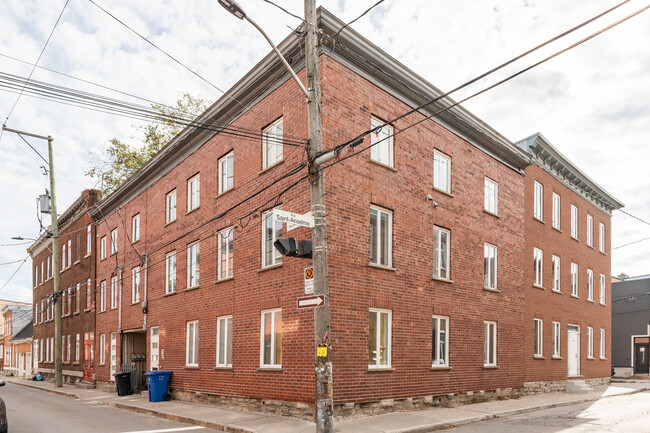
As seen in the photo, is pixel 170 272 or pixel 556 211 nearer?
pixel 170 272

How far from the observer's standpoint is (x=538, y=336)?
73.4 feet

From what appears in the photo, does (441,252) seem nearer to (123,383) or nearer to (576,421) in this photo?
(576,421)

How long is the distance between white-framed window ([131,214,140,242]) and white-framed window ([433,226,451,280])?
14011 millimetres

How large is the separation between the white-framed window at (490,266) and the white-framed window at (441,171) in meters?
3.00

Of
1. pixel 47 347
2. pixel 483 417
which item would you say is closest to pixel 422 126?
pixel 483 417

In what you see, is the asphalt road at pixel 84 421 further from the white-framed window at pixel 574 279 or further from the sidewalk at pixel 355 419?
the white-framed window at pixel 574 279

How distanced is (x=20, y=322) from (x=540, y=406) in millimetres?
55988

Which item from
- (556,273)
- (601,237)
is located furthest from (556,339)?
(601,237)

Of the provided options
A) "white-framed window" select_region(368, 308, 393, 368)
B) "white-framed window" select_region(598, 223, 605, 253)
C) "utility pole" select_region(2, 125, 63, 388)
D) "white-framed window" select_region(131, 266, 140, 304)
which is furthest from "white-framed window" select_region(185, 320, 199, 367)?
"white-framed window" select_region(598, 223, 605, 253)

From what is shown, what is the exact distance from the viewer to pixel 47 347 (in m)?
40.2

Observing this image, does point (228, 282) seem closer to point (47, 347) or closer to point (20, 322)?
point (47, 347)

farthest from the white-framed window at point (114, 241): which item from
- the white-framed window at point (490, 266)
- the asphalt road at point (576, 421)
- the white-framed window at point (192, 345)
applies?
the asphalt road at point (576, 421)

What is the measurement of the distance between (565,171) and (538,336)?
8276 mm

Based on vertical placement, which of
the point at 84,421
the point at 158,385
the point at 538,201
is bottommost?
the point at 158,385
